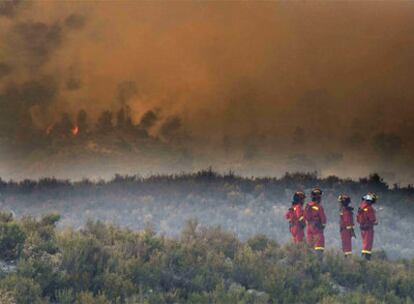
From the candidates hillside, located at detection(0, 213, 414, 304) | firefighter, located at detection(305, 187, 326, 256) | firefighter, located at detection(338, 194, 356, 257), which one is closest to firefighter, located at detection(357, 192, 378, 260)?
firefighter, located at detection(338, 194, 356, 257)

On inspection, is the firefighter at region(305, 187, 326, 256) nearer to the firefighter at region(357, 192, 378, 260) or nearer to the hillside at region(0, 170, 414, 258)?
the firefighter at region(357, 192, 378, 260)

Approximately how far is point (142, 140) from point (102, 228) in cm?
1302

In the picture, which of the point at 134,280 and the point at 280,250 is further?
the point at 280,250

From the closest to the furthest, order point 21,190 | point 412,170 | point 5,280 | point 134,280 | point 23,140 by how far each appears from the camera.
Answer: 1. point 5,280
2. point 134,280
3. point 23,140
4. point 412,170
5. point 21,190

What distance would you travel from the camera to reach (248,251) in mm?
13734

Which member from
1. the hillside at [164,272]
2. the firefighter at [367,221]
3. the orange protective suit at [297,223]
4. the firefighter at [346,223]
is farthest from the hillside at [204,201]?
the hillside at [164,272]

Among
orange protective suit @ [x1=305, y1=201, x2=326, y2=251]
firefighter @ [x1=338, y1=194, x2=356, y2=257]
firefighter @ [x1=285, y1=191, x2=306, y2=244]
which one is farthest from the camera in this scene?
firefighter @ [x1=285, y1=191, x2=306, y2=244]

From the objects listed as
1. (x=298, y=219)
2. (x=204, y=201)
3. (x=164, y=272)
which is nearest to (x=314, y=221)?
(x=298, y=219)

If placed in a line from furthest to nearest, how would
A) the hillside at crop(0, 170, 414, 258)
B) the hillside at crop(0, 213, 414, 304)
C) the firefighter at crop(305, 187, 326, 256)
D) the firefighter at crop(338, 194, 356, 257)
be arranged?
the hillside at crop(0, 170, 414, 258) → the firefighter at crop(338, 194, 356, 257) → the firefighter at crop(305, 187, 326, 256) → the hillside at crop(0, 213, 414, 304)

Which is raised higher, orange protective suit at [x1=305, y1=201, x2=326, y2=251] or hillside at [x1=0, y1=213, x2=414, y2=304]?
orange protective suit at [x1=305, y1=201, x2=326, y2=251]

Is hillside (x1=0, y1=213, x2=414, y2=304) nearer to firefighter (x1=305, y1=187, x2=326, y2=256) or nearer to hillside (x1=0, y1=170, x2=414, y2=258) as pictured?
firefighter (x1=305, y1=187, x2=326, y2=256)

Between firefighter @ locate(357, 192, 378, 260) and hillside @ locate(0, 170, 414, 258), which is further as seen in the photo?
hillside @ locate(0, 170, 414, 258)

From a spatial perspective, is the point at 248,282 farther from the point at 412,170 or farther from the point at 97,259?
the point at 412,170

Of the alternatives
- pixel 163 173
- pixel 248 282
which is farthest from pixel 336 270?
pixel 163 173
